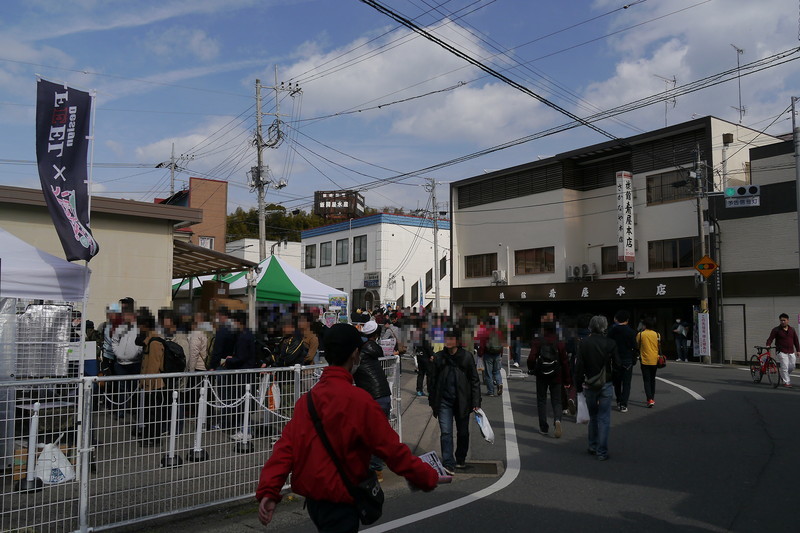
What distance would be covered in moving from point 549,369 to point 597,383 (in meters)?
1.44

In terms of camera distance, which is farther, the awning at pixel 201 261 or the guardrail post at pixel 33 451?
the awning at pixel 201 261

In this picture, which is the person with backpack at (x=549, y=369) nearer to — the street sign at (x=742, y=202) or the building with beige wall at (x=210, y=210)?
the street sign at (x=742, y=202)

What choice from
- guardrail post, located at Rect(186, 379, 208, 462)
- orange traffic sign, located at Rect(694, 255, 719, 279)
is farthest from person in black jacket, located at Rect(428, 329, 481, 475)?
orange traffic sign, located at Rect(694, 255, 719, 279)

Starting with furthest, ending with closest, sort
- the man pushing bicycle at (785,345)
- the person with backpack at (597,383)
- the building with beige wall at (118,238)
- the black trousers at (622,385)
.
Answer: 1. the man pushing bicycle at (785,345)
2. the building with beige wall at (118,238)
3. the black trousers at (622,385)
4. the person with backpack at (597,383)

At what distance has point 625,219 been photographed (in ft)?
89.7

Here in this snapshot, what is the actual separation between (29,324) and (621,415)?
910 centimetres

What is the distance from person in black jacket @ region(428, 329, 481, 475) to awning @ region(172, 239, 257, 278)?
10254 mm

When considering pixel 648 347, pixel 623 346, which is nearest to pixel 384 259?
pixel 648 347

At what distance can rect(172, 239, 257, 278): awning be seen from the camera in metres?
16.2

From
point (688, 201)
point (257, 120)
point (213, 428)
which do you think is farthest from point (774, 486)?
point (257, 120)

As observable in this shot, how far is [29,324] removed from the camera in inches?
276

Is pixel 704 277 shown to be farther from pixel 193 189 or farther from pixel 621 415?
pixel 193 189

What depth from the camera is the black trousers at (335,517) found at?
2967 millimetres

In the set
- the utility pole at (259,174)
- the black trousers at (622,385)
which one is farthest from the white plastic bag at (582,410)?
the utility pole at (259,174)
